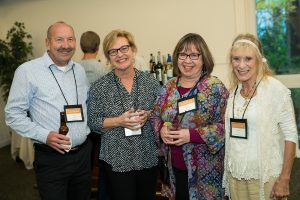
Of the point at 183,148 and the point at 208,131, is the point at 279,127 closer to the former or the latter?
the point at 208,131

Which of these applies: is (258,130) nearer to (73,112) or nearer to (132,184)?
(132,184)

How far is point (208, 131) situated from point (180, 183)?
0.39 metres

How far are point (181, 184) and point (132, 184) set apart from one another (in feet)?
1.04

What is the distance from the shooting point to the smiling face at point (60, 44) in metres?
2.10

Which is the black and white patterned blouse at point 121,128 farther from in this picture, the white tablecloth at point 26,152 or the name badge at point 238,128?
the white tablecloth at point 26,152

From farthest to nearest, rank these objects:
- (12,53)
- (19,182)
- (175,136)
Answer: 1. (12,53)
2. (19,182)
3. (175,136)

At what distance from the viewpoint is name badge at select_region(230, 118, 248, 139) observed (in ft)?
5.77

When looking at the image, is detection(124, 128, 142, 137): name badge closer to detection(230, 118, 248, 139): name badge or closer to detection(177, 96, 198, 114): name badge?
detection(177, 96, 198, 114): name badge

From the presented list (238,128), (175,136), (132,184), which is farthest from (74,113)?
(238,128)

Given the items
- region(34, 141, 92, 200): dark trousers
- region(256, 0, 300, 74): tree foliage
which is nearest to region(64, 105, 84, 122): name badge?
region(34, 141, 92, 200): dark trousers

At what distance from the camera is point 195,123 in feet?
6.28

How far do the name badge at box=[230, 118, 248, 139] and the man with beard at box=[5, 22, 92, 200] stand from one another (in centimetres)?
95

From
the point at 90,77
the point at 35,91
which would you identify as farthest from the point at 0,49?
the point at 35,91

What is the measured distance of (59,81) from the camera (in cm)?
212
